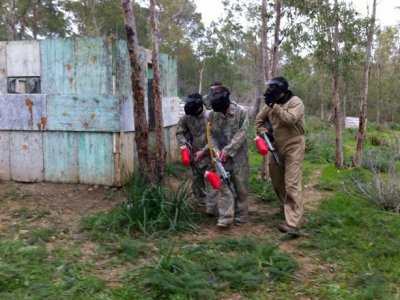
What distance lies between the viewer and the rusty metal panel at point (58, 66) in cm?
647

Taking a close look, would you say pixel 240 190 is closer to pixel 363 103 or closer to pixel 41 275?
pixel 41 275

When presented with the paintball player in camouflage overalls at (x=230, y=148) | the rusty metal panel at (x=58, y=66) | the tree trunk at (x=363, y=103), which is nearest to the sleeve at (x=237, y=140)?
the paintball player in camouflage overalls at (x=230, y=148)

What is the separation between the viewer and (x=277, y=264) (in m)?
3.97

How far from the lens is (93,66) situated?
639 centimetres

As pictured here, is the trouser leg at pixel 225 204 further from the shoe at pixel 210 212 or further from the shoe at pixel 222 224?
the shoe at pixel 210 212

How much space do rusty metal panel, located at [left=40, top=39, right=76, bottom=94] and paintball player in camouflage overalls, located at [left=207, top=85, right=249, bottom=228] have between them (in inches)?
92.8

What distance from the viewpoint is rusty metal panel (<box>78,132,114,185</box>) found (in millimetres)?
6422

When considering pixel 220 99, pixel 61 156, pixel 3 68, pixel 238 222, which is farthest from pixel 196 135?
pixel 3 68

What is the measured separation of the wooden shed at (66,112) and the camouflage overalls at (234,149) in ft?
5.41

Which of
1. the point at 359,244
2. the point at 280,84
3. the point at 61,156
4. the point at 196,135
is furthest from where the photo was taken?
the point at 61,156

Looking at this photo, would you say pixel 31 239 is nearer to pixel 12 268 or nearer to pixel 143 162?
pixel 12 268

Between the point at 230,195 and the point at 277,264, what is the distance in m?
1.42

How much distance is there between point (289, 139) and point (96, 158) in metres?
2.93

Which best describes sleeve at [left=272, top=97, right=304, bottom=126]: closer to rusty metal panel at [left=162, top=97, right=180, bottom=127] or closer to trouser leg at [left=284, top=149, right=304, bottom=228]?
trouser leg at [left=284, top=149, right=304, bottom=228]
